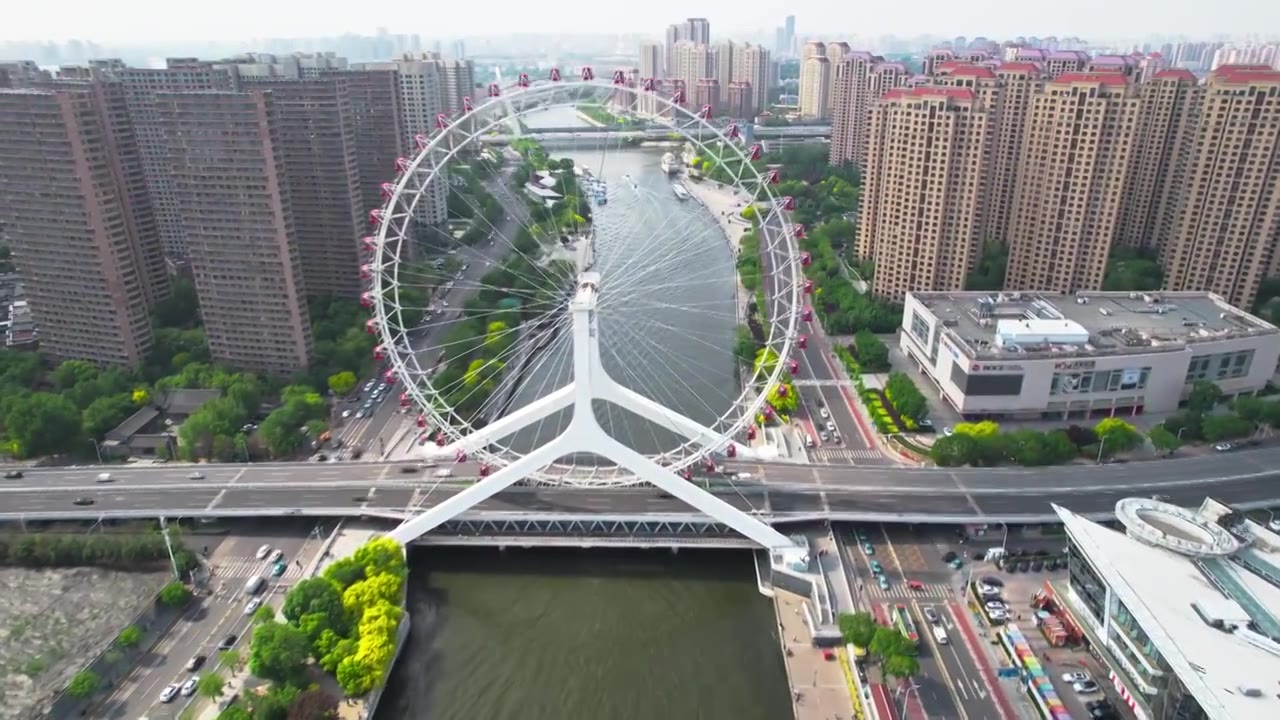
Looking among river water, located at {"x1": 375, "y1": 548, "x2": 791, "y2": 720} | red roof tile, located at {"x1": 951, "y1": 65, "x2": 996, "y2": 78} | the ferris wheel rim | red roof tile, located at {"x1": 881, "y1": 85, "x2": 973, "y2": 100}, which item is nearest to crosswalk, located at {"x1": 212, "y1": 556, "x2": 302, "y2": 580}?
river water, located at {"x1": 375, "y1": 548, "x2": 791, "y2": 720}

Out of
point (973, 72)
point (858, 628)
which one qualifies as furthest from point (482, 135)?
point (973, 72)

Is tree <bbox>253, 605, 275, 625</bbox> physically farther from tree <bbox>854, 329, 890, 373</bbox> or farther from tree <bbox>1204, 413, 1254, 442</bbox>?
tree <bbox>1204, 413, 1254, 442</bbox>

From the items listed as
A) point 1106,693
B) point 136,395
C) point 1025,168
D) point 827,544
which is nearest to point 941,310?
point 1025,168

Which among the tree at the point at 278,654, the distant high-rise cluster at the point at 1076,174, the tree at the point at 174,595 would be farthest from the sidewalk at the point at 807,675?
the distant high-rise cluster at the point at 1076,174

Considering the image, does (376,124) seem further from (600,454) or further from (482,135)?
(600,454)

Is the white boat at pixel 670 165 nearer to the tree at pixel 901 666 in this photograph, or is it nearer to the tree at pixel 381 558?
A: the tree at pixel 381 558

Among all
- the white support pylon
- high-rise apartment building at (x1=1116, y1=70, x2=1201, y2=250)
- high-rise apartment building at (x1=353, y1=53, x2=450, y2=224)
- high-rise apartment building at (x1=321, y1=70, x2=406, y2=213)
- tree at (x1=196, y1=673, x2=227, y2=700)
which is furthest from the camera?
high-rise apartment building at (x1=353, y1=53, x2=450, y2=224)

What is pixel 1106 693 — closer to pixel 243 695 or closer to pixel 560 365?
pixel 243 695
